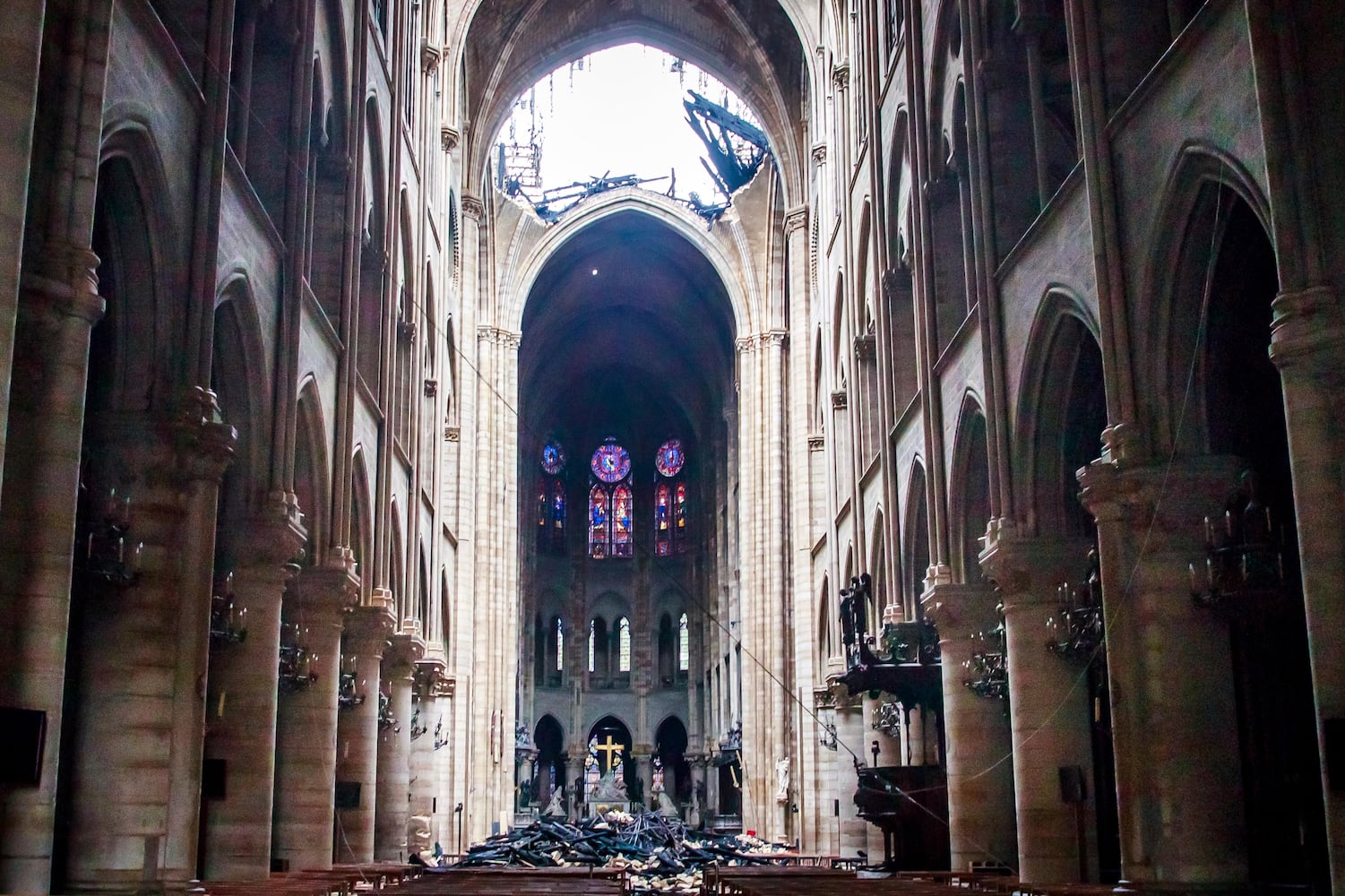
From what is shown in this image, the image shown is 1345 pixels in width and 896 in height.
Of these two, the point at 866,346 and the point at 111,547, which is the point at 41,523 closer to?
the point at 111,547

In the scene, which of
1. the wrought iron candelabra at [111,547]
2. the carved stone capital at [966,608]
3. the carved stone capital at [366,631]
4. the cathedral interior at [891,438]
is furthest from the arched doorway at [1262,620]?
the carved stone capital at [366,631]

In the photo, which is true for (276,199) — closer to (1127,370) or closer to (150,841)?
(150,841)

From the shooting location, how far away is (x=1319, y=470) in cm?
1118

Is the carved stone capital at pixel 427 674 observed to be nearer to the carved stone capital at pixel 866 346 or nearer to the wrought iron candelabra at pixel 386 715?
the wrought iron candelabra at pixel 386 715

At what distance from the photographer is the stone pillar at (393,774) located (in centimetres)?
2902

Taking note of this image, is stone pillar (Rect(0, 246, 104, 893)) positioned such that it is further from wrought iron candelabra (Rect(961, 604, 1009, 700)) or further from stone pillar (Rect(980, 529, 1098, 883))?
wrought iron candelabra (Rect(961, 604, 1009, 700))

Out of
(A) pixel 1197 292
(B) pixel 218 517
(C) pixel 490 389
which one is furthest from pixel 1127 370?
(C) pixel 490 389

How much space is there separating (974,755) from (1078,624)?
468 cm

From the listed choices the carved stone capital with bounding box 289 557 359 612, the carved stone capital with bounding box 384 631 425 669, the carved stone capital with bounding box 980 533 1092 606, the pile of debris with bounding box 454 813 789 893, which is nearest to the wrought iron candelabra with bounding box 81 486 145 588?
the carved stone capital with bounding box 289 557 359 612

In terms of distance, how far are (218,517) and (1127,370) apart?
37.6 feet

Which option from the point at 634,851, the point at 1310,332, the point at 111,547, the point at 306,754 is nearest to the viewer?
the point at 1310,332

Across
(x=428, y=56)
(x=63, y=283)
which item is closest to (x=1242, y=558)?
(x=63, y=283)

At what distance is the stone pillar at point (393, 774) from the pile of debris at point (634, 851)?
3.68 meters

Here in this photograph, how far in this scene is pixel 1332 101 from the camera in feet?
38.8
